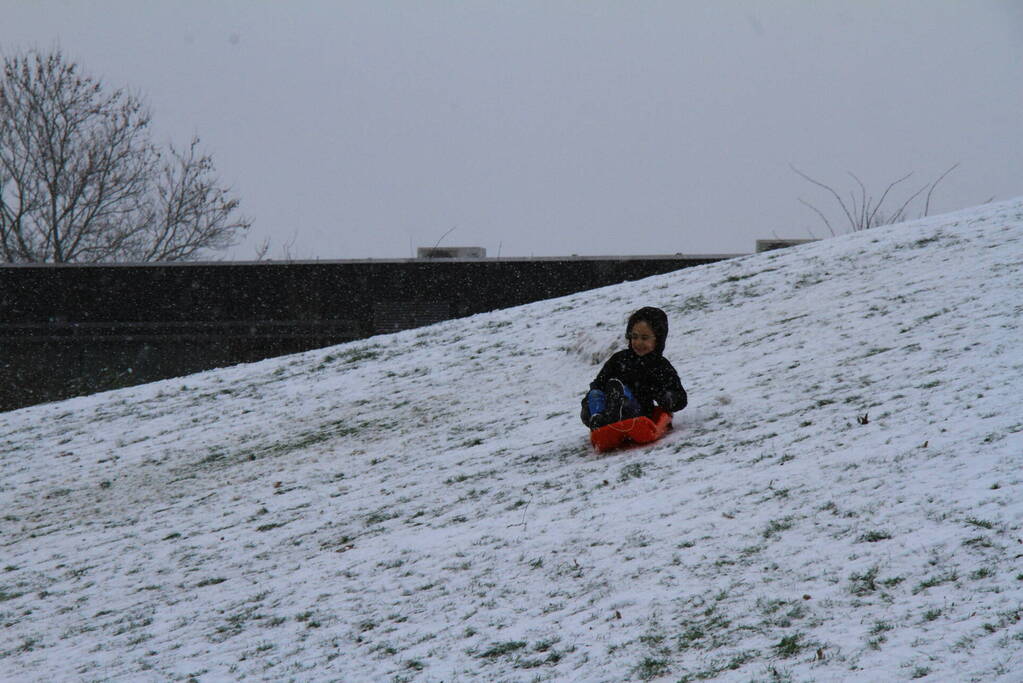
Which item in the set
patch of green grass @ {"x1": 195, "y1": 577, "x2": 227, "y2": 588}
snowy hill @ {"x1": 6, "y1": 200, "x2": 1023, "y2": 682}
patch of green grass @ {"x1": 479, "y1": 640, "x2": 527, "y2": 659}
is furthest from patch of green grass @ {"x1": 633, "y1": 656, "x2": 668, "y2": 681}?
patch of green grass @ {"x1": 195, "y1": 577, "x2": 227, "y2": 588}

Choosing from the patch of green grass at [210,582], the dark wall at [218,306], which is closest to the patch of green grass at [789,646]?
the patch of green grass at [210,582]

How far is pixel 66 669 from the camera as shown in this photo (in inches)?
190

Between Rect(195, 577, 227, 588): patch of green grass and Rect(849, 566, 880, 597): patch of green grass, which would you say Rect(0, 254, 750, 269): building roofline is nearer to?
Rect(195, 577, 227, 588): patch of green grass

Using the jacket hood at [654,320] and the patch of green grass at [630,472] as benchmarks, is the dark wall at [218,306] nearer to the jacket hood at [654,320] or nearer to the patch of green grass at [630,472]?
the jacket hood at [654,320]

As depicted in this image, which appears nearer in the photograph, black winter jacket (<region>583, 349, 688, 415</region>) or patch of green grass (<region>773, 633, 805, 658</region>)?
patch of green grass (<region>773, 633, 805, 658</region>)

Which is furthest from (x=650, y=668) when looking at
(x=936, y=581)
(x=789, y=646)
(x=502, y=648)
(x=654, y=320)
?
(x=654, y=320)

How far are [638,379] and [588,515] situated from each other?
1391 millimetres

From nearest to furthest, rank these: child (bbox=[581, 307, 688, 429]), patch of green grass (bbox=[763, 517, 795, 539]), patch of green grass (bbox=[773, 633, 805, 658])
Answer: patch of green grass (bbox=[773, 633, 805, 658])
patch of green grass (bbox=[763, 517, 795, 539])
child (bbox=[581, 307, 688, 429])

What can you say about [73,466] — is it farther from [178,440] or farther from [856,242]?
[856,242]

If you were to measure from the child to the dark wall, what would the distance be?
954cm

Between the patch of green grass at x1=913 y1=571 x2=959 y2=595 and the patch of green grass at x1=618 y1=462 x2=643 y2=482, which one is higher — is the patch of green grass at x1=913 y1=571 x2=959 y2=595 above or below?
below

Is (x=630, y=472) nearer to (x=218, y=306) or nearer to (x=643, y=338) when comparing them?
(x=643, y=338)

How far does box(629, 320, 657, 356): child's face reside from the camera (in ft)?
21.2

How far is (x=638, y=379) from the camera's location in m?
6.48
